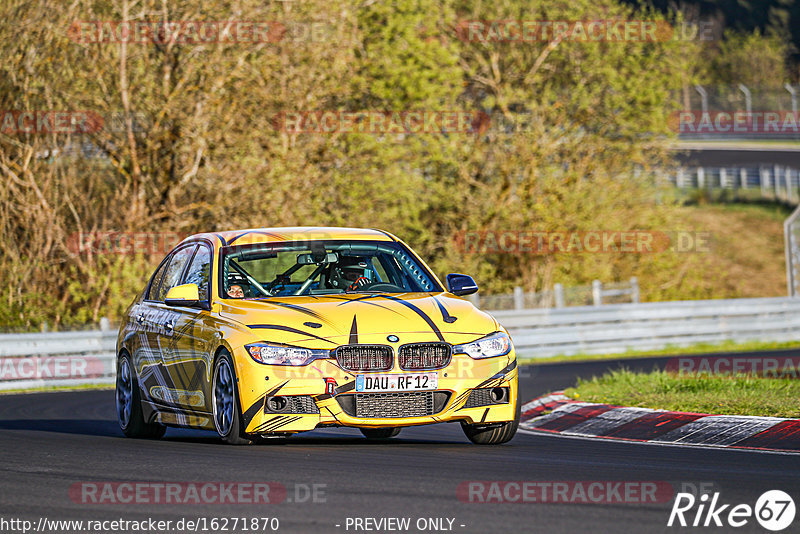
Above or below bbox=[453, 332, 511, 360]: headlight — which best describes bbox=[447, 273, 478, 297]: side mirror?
above

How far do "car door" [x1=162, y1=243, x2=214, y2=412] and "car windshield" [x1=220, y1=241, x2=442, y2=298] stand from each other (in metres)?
0.24

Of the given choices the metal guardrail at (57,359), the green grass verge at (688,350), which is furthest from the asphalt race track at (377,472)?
the green grass verge at (688,350)

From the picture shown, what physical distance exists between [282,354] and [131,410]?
2635mm

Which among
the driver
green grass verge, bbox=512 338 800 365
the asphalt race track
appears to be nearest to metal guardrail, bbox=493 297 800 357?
green grass verge, bbox=512 338 800 365

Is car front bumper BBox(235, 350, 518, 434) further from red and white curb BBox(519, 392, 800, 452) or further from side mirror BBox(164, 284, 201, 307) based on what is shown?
red and white curb BBox(519, 392, 800, 452)

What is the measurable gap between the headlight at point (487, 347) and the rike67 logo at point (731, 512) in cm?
288

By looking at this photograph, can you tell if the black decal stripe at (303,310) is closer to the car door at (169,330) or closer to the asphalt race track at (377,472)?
the asphalt race track at (377,472)

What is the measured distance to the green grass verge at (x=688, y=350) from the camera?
2558 cm

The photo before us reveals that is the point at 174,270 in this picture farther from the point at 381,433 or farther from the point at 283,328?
the point at 283,328

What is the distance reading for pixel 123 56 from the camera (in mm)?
25922

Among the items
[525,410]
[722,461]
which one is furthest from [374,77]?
[722,461]

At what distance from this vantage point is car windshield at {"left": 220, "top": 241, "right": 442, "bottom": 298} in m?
10.7

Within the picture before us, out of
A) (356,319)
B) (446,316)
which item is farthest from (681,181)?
(356,319)

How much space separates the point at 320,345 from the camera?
30.9 ft
